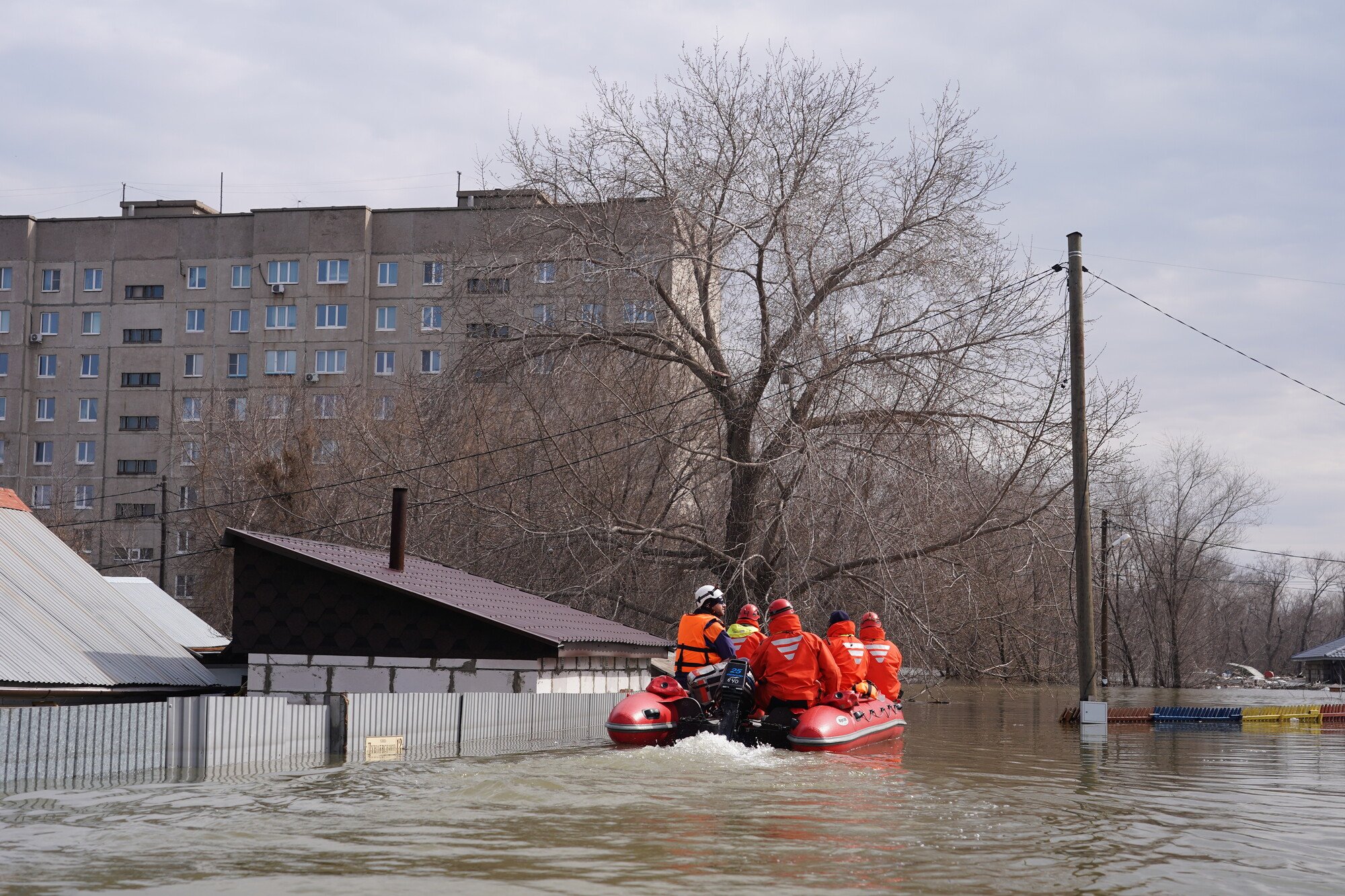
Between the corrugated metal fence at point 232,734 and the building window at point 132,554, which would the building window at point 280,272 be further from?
the corrugated metal fence at point 232,734

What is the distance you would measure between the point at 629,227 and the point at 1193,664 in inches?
2373

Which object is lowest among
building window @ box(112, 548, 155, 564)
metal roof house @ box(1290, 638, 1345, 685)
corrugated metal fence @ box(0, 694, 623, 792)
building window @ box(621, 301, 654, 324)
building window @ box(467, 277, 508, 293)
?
metal roof house @ box(1290, 638, 1345, 685)

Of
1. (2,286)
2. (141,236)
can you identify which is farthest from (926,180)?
(2,286)

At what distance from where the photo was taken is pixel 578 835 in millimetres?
9789

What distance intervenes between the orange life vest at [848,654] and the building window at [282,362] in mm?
53176

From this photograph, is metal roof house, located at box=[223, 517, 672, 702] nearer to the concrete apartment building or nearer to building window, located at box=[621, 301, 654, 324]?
building window, located at box=[621, 301, 654, 324]

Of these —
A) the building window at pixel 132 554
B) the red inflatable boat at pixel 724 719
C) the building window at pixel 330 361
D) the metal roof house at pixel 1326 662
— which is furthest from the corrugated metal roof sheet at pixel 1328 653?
the building window at pixel 132 554

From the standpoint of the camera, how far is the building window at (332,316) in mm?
67312

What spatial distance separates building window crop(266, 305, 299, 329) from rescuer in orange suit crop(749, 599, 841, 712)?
179ft

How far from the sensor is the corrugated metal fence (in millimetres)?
12039

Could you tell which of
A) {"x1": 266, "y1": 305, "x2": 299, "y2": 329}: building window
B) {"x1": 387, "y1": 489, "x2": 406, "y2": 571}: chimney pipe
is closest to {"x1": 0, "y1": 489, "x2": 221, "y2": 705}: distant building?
{"x1": 387, "y1": 489, "x2": 406, "y2": 571}: chimney pipe

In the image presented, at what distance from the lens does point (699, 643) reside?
18.6 meters

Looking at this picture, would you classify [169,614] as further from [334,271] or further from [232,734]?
[334,271]

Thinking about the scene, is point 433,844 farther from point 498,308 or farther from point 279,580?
point 498,308
